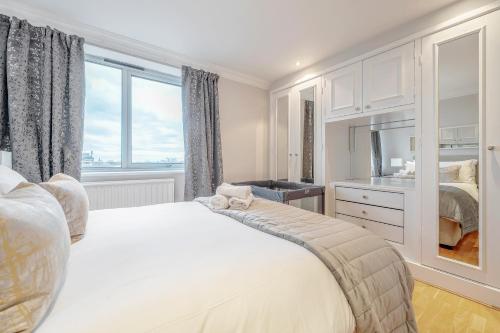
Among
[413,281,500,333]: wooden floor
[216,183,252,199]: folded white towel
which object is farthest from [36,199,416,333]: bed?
[413,281,500,333]: wooden floor

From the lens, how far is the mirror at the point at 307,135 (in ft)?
10.3

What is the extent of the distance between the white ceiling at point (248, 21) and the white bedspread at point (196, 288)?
1.92m

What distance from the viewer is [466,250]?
1905 millimetres

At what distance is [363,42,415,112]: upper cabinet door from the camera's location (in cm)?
218

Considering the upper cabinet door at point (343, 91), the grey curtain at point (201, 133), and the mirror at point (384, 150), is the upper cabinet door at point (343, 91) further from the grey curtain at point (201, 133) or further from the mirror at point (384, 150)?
the grey curtain at point (201, 133)

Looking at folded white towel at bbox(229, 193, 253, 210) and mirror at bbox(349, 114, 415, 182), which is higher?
mirror at bbox(349, 114, 415, 182)

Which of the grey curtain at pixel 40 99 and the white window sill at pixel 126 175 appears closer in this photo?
the grey curtain at pixel 40 99

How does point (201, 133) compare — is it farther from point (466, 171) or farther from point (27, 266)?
point (466, 171)

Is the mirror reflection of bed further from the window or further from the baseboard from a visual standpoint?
the window

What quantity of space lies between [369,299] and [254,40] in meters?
2.52

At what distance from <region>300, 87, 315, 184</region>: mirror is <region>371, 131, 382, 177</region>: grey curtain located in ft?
2.44

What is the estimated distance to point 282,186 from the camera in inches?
135

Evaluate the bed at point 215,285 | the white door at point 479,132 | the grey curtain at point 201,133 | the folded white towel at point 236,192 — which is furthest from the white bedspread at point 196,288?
the grey curtain at point 201,133

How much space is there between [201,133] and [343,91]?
181cm
